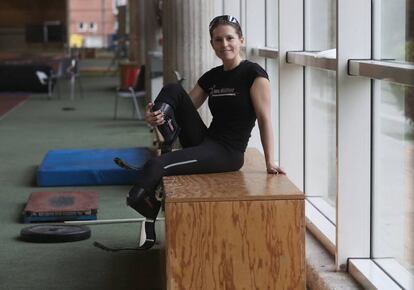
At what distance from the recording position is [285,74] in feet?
18.4

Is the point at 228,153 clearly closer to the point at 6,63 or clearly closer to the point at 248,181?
the point at 248,181

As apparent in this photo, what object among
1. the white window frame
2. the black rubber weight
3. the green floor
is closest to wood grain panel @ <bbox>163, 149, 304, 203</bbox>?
the green floor

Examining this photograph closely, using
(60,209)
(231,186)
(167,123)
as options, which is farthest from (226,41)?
(60,209)

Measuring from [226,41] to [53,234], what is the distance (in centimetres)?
183

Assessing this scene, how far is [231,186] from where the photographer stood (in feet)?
12.7

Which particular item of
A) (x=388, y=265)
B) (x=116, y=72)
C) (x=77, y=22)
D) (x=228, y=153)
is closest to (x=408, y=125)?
(x=388, y=265)

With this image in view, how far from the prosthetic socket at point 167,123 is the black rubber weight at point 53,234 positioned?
1.31m

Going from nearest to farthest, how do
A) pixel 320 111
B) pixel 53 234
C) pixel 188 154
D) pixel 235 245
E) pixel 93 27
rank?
pixel 235 245 < pixel 188 154 < pixel 320 111 < pixel 53 234 < pixel 93 27

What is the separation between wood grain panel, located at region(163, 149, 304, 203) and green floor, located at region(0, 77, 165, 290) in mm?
670

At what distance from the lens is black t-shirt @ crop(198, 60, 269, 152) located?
4.27 metres

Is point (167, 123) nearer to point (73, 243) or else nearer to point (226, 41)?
point (226, 41)

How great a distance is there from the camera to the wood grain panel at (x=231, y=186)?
3635 mm

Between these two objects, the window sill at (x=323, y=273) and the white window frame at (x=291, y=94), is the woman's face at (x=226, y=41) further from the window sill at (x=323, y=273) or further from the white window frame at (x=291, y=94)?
the white window frame at (x=291, y=94)

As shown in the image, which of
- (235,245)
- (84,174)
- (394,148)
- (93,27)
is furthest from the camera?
(93,27)
